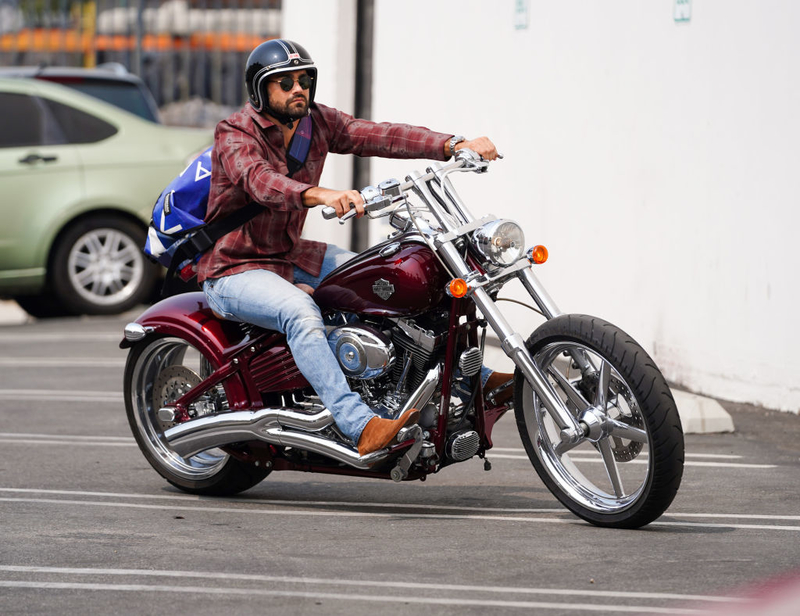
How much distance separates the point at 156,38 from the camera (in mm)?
18562

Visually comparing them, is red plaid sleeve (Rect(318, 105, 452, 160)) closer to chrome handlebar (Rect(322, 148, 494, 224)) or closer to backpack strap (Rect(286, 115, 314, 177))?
backpack strap (Rect(286, 115, 314, 177))

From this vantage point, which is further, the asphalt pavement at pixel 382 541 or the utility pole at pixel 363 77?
the utility pole at pixel 363 77

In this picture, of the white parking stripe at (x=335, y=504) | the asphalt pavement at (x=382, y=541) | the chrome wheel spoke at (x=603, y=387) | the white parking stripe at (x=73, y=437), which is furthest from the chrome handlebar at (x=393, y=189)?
the white parking stripe at (x=73, y=437)

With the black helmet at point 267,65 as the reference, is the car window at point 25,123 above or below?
below

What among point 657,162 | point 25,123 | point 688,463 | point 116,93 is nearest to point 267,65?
point 688,463

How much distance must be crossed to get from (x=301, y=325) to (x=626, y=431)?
50.3 inches

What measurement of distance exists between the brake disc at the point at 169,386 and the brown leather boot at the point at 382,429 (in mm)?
1267

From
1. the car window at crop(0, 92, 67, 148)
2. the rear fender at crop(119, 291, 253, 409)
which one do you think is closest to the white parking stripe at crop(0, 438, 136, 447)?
the rear fender at crop(119, 291, 253, 409)

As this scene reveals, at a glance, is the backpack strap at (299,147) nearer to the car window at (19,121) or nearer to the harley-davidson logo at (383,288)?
the harley-davidson logo at (383,288)

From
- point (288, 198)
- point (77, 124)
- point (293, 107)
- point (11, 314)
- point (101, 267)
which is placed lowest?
point (11, 314)

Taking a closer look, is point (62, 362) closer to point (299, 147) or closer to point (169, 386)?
point (169, 386)

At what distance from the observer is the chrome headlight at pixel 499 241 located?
534cm

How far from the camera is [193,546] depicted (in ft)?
17.3

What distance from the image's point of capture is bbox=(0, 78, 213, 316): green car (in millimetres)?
12211
